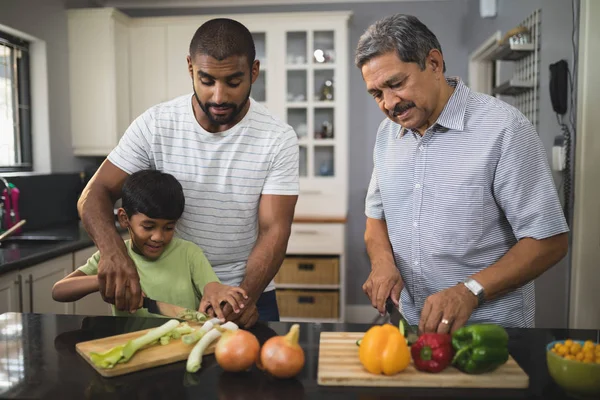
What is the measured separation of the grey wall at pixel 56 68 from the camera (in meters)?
3.75

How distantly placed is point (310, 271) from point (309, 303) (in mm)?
233

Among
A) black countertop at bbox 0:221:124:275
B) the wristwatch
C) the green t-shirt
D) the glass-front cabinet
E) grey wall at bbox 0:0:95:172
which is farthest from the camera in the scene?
the glass-front cabinet

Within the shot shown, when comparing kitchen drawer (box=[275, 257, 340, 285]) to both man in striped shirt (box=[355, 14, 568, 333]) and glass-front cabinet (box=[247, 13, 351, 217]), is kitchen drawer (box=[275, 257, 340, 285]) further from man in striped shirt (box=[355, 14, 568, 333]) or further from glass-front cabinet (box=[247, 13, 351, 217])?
man in striped shirt (box=[355, 14, 568, 333])

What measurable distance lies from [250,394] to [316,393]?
119mm

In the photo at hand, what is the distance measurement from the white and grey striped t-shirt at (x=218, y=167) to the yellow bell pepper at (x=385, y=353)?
723 mm

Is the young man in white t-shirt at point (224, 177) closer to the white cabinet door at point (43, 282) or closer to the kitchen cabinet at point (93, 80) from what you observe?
the white cabinet door at point (43, 282)

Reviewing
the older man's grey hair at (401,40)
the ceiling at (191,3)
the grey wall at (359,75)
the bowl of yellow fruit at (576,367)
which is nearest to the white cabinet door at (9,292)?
the older man's grey hair at (401,40)

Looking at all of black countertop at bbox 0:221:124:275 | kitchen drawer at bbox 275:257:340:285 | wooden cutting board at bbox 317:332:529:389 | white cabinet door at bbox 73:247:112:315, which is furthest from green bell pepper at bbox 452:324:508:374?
kitchen drawer at bbox 275:257:340:285

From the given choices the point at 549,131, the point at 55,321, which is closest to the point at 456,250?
the point at 55,321

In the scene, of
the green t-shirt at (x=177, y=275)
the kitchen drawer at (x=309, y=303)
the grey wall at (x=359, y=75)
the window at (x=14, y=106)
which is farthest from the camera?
the grey wall at (x=359, y=75)

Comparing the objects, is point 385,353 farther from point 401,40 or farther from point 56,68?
point 56,68

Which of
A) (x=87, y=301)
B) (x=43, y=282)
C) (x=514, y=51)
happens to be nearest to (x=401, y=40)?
(x=514, y=51)

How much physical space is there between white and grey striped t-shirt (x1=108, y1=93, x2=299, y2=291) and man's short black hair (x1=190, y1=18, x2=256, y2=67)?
250mm

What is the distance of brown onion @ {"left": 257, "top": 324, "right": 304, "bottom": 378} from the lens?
106cm
